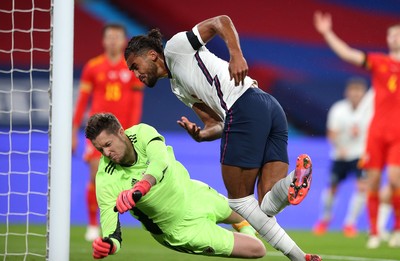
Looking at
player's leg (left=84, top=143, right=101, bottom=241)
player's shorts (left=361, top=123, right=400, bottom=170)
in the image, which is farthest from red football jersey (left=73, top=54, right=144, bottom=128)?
player's shorts (left=361, top=123, right=400, bottom=170)

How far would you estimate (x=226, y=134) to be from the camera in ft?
16.7

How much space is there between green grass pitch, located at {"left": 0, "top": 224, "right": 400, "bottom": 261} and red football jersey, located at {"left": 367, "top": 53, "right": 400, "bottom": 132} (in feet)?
4.45

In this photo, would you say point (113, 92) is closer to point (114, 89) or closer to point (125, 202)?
point (114, 89)

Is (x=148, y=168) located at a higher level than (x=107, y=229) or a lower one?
higher

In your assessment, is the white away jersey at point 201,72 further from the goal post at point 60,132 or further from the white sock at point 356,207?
the white sock at point 356,207

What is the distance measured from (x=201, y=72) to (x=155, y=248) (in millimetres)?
3607

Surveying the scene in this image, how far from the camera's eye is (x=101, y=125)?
5.01 m

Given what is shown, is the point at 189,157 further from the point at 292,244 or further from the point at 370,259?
the point at 292,244

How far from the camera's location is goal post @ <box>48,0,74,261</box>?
16.9ft

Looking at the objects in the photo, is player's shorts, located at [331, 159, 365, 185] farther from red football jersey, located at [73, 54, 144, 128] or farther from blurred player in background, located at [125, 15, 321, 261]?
blurred player in background, located at [125, 15, 321, 261]

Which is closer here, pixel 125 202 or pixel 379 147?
pixel 125 202

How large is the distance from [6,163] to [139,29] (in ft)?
8.58

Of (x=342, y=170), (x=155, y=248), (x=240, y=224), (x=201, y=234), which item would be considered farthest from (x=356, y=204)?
(x=201, y=234)

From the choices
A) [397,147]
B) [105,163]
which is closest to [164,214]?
[105,163]
